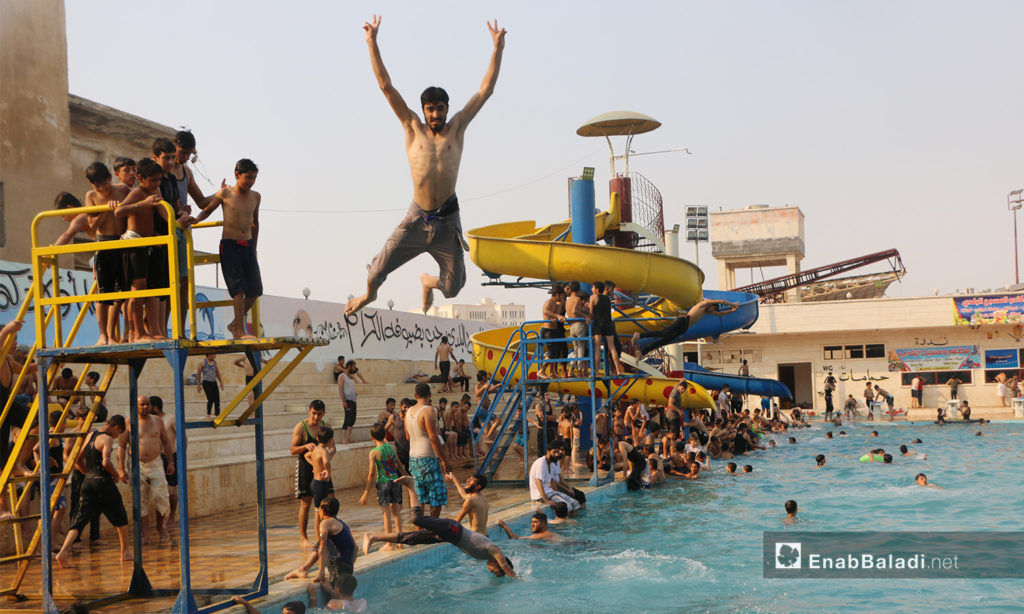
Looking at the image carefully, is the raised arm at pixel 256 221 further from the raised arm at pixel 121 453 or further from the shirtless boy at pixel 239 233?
the raised arm at pixel 121 453

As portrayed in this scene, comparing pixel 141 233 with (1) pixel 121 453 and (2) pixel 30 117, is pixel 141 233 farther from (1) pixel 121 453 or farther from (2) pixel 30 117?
(2) pixel 30 117

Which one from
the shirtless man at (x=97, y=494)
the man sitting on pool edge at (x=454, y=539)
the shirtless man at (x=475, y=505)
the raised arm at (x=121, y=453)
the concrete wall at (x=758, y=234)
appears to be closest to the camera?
the shirtless man at (x=97, y=494)

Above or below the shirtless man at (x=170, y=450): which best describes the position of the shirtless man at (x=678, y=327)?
above

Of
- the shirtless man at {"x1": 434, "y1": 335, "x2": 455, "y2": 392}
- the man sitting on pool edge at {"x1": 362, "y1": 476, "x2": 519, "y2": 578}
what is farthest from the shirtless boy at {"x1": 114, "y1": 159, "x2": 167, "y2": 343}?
the shirtless man at {"x1": 434, "y1": 335, "x2": 455, "y2": 392}


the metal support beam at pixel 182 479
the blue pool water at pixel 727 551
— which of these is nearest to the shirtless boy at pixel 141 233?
the metal support beam at pixel 182 479

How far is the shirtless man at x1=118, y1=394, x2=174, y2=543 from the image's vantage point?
10289 mm

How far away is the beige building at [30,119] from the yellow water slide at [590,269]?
11.9 metres

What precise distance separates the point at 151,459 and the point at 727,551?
298 inches

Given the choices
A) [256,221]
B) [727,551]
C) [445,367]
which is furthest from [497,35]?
[445,367]

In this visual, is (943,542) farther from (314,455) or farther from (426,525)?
(314,455)

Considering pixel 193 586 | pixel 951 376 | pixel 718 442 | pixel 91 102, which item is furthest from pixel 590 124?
pixel 951 376

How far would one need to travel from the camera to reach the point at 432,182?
5.77m

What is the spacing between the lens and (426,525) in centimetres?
1008

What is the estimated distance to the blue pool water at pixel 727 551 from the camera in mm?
9711
